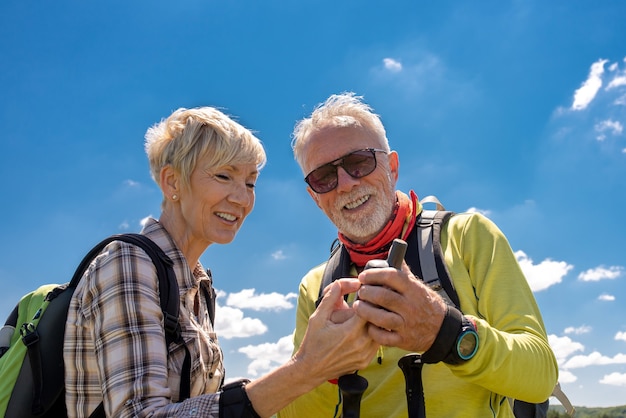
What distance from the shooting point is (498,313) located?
155 inches

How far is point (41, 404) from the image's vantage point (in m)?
3.29

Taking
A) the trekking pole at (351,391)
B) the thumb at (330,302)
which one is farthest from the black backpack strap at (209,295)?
the thumb at (330,302)

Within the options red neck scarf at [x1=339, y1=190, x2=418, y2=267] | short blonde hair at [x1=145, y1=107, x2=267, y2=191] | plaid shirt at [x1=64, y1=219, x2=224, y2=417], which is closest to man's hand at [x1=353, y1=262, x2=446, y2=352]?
plaid shirt at [x1=64, y1=219, x2=224, y2=417]

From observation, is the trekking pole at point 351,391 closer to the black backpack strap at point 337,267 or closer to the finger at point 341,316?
the finger at point 341,316

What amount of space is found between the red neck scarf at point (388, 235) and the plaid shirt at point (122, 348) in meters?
1.99

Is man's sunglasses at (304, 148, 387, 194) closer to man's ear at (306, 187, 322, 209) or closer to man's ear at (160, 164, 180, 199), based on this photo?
man's ear at (306, 187, 322, 209)

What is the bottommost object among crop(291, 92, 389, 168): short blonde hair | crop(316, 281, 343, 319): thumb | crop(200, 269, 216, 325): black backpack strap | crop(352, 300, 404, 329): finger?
crop(352, 300, 404, 329): finger

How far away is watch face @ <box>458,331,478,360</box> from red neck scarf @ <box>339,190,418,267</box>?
159cm

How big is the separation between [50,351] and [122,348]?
60 centimetres

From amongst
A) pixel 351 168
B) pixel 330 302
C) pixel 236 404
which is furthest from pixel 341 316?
pixel 351 168

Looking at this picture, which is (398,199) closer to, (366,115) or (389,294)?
(366,115)

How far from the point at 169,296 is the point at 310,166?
Answer: 233 cm

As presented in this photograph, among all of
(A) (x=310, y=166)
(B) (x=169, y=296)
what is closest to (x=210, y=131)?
(A) (x=310, y=166)

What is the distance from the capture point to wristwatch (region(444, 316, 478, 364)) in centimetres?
316
